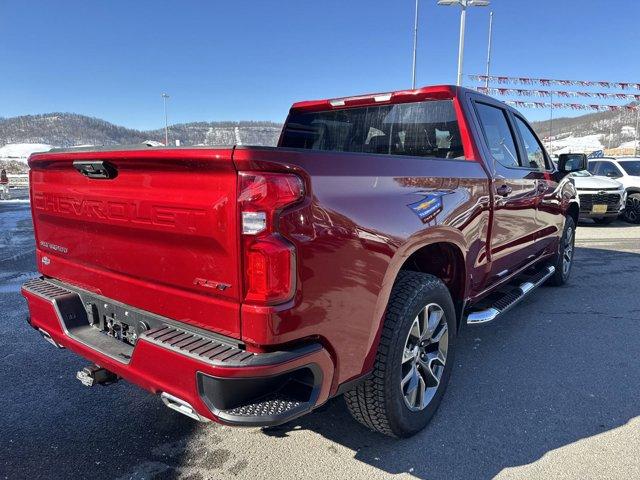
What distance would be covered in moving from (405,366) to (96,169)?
6.03 feet

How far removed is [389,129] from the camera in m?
3.53

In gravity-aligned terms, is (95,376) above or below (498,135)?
below

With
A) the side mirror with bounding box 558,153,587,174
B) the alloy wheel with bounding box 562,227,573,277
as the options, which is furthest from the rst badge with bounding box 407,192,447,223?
the alloy wheel with bounding box 562,227,573,277

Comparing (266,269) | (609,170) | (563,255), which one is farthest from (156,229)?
(609,170)

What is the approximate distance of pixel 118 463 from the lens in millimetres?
2381

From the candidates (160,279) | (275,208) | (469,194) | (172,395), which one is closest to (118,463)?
(172,395)

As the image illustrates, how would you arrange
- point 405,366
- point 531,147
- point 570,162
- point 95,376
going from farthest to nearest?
point 570,162, point 531,147, point 405,366, point 95,376

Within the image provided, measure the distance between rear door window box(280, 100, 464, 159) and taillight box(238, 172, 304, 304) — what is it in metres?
1.91

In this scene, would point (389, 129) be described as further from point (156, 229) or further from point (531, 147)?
point (156, 229)

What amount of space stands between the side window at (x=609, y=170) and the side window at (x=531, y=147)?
10.1 metres

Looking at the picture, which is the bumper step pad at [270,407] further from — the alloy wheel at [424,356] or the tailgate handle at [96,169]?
the tailgate handle at [96,169]

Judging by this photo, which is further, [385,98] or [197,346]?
[385,98]

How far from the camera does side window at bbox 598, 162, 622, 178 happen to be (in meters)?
13.1

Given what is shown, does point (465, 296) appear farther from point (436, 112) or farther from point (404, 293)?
point (436, 112)
